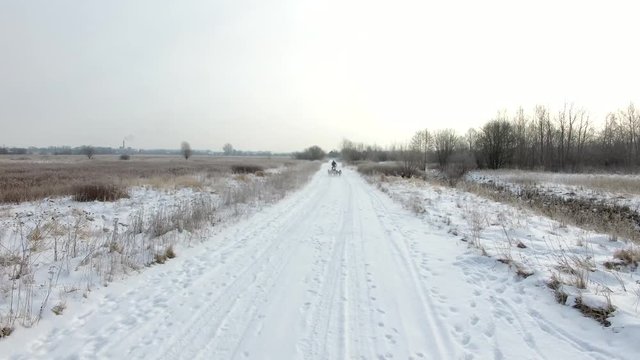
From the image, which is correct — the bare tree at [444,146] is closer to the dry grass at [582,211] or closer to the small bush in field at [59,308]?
the dry grass at [582,211]

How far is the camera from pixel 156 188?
1939cm

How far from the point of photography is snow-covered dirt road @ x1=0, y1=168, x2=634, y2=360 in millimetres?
4180

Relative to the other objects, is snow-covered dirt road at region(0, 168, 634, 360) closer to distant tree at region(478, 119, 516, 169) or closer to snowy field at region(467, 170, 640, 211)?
snowy field at region(467, 170, 640, 211)

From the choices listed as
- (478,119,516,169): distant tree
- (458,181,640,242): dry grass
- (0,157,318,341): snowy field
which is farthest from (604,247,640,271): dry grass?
(478,119,516,169): distant tree

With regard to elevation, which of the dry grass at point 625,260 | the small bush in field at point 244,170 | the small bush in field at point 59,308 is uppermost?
the small bush in field at point 244,170

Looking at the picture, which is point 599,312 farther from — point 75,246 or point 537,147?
point 537,147

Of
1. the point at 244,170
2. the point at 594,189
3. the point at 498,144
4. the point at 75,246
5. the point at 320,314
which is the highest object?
the point at 498,144

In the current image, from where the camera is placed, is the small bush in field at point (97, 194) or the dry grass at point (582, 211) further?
the small bush in field at point (97, 194)

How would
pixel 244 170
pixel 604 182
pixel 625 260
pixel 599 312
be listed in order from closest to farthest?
pixel 599 312 → pixel 625 260 → pixel 604 182 → pixel 244 170

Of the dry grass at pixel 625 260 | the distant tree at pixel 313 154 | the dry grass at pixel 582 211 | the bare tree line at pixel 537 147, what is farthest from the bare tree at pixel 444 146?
the distant tree at pixel 313 154

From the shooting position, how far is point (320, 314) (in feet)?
16.8

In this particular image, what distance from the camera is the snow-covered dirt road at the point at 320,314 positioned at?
13.7ft

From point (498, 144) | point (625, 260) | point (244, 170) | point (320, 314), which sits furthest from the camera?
point (498, 144)

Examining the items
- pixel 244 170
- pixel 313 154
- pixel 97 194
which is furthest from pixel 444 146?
pixel 313 154
